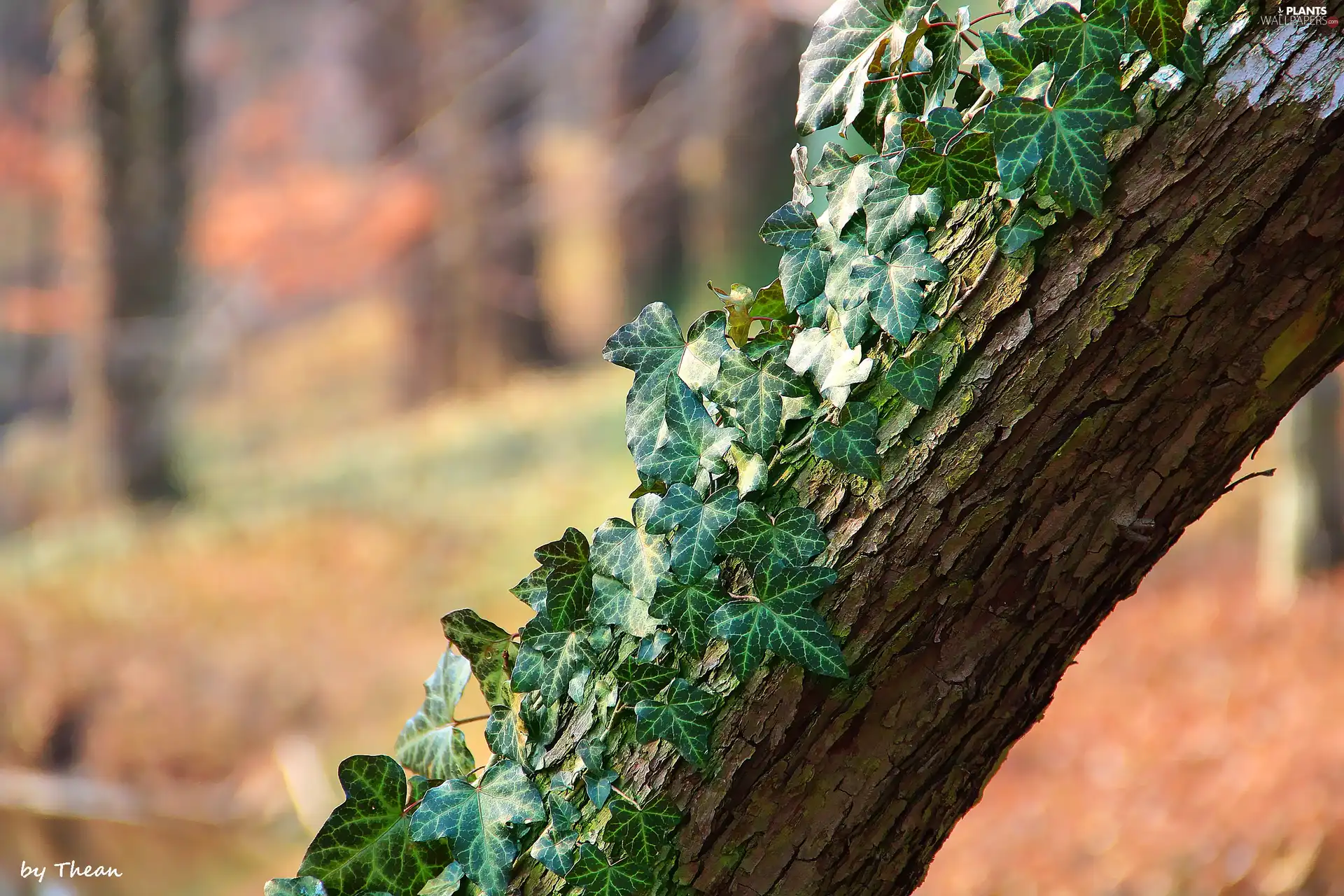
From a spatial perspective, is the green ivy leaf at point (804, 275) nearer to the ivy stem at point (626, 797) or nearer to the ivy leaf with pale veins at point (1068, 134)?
the ivy leaf with pale veins at point (1068, 134)

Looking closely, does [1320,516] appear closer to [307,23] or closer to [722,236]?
[722,236]

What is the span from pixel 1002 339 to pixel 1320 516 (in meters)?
3.56

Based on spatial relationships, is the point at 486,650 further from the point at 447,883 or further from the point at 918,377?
the point at 918,377

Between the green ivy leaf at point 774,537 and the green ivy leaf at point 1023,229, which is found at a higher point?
the green ivy leaf at point 1023,229

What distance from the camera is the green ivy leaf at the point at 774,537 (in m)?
0.89

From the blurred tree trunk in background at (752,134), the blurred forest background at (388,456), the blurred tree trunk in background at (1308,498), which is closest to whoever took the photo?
the blurred forest background at (388,456)

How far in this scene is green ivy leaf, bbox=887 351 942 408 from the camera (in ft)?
2.84

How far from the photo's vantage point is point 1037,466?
85 cm

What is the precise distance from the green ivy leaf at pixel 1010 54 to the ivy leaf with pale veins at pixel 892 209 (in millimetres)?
115

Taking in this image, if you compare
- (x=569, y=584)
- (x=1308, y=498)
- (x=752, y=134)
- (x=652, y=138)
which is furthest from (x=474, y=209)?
(x=569, y=584)

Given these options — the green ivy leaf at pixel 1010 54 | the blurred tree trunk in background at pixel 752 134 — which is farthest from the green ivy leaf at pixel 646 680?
the blurred tree trunk in background at pixel 752 134

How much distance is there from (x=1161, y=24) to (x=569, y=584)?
701mm

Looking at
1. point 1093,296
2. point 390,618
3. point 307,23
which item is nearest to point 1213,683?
point 1093,296

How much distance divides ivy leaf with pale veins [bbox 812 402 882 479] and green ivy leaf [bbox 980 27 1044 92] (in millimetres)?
307
